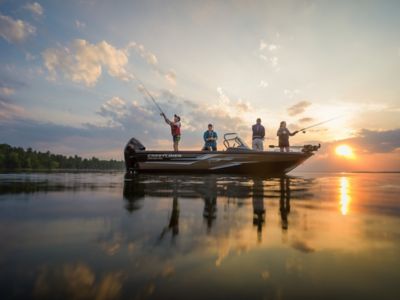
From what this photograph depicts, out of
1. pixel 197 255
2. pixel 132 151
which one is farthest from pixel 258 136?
pixel 197 255

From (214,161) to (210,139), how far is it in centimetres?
142

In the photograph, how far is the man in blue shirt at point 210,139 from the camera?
13.7m

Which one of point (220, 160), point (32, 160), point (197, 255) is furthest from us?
point (32, 160)

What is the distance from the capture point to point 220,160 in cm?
1313

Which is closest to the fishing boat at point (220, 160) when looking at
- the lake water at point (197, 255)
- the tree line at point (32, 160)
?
the lake water at point (197, 255)

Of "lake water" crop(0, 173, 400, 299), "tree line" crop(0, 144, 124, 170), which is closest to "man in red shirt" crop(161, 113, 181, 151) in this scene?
"lake water" crop(0, 173, 400, 299)

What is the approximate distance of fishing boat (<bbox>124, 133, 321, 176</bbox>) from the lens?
13.1m

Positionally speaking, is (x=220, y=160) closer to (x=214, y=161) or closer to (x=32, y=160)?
(x=214, y=161)

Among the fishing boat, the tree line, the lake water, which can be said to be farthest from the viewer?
the tree line

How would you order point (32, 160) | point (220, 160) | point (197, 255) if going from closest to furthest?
point (197, 255)
point (220, 160)
point (32, 160)

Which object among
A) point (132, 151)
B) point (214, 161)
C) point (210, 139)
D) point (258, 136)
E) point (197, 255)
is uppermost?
point (258, 136)

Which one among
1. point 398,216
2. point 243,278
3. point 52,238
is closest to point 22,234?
point 52,238

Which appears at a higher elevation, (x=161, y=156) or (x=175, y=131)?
(x=175, y=131)

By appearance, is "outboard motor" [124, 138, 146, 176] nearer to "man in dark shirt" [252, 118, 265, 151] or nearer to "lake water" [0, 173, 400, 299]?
"man in dark shirt" [252, 118, 265, 151]
